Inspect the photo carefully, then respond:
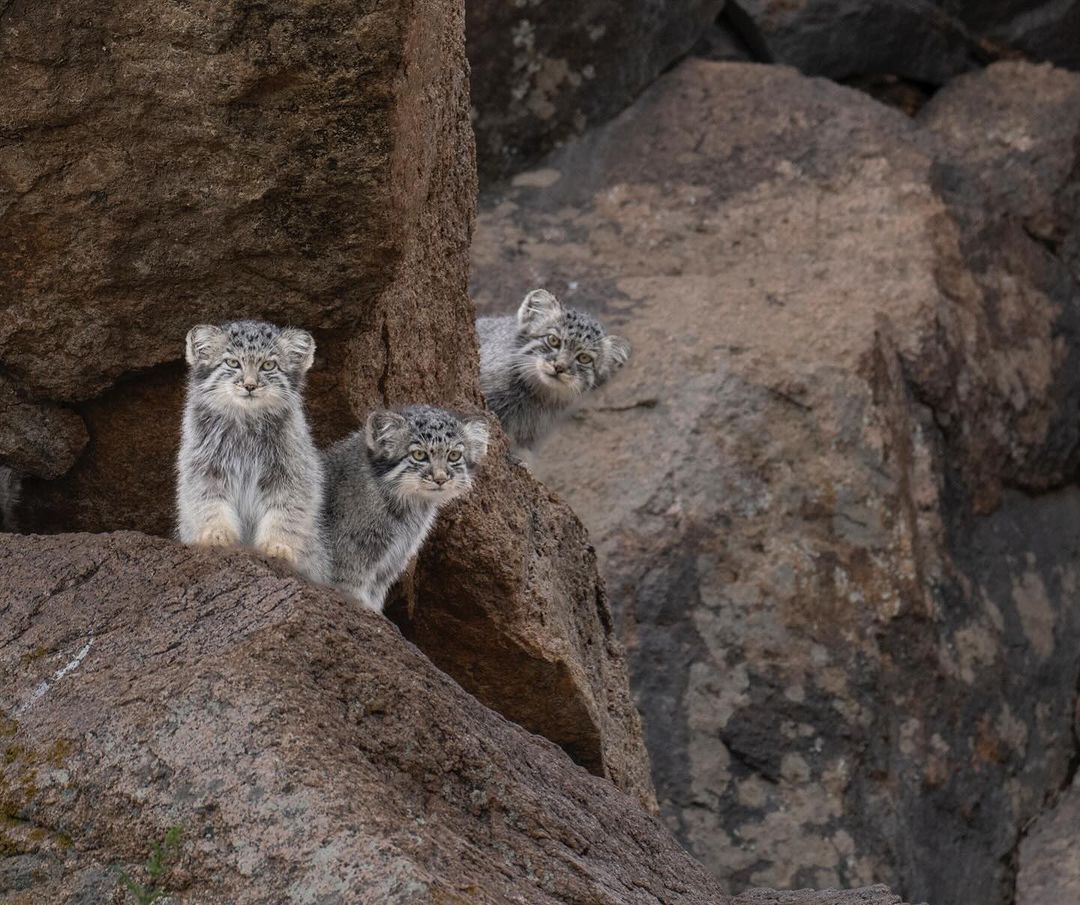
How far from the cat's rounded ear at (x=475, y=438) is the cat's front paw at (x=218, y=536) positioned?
3.68 ft

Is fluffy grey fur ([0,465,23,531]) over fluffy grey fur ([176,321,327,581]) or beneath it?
beneath

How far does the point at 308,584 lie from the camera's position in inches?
258

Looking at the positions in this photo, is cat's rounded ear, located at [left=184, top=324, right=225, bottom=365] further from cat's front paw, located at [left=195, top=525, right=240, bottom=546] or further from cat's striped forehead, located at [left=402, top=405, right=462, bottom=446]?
cat's striped forehead, located at [left=402, top=405, right=462, bottom=446]

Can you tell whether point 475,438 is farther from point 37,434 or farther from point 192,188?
point 37,434

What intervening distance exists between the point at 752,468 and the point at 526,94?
10.7ft

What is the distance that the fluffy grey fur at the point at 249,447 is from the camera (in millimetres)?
7008

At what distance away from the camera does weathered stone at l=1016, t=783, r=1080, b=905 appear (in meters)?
11.9

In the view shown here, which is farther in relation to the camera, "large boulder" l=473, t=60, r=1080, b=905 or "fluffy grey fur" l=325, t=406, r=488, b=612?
"large boulder" l=473, t=60, r=1080, b=905

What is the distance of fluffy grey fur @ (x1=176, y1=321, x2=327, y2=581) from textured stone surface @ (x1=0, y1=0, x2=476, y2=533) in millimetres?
297

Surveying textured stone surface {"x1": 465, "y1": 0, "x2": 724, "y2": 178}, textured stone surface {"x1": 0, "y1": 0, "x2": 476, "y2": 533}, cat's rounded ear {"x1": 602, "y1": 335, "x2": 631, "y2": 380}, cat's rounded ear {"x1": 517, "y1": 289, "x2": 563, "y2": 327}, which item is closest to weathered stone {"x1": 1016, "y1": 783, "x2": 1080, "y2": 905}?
cat's rounded ear {"x1": 602, "y1": 335, "x2": 631, "y2": 380}

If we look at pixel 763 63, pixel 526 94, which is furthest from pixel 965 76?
pixel 526 94

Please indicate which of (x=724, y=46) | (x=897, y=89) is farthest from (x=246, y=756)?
(x=897, y=89)

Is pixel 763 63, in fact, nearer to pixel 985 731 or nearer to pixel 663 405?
pixel 663 405

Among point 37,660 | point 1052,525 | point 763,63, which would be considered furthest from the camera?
point 763,63
